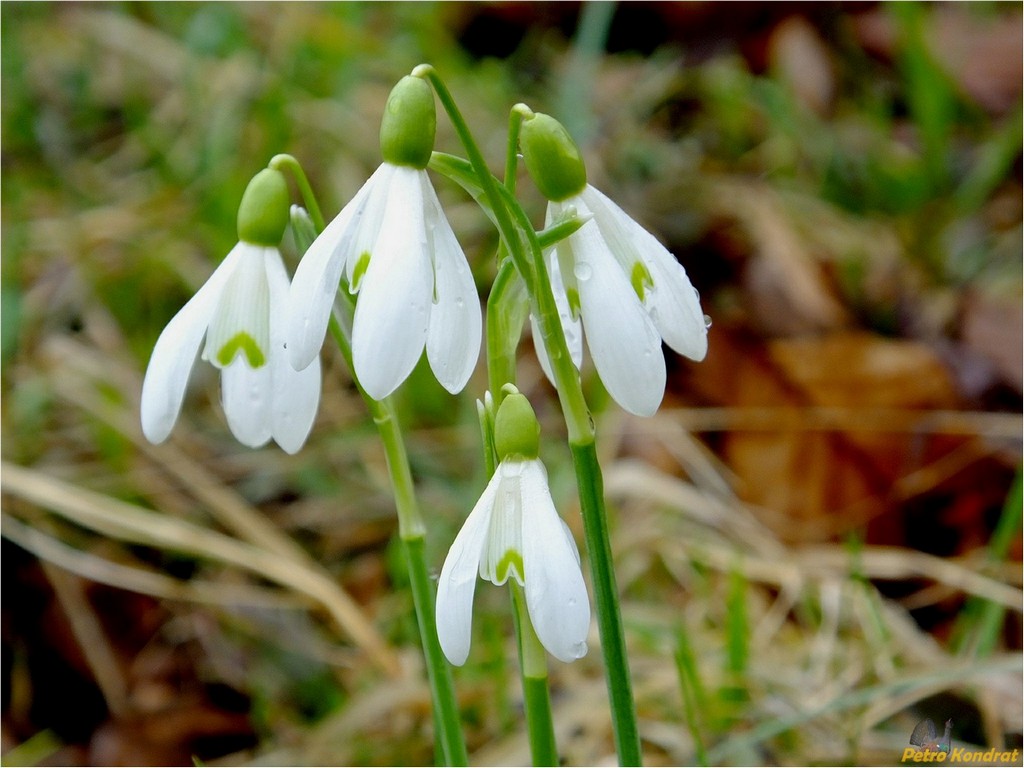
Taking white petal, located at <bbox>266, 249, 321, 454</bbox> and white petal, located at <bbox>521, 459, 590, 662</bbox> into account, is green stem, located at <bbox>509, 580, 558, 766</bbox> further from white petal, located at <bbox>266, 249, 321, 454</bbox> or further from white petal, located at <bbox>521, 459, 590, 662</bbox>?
white petal, located at <bbox>266, 249, 321, 454</bbox>

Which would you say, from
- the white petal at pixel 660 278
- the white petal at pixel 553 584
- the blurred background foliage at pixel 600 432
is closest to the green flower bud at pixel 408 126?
the white petal at pixel 660 278

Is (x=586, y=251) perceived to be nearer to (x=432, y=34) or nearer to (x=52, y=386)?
(x=52, y=386)

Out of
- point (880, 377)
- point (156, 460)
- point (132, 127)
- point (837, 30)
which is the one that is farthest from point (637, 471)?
point (837, 30)

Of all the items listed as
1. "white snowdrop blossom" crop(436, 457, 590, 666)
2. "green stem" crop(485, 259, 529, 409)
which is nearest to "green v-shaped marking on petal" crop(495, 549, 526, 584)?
"white snowdrop blossom" crop(436, 457, 590, 666)

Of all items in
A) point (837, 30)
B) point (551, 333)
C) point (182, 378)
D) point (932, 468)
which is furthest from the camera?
point (837, 30)

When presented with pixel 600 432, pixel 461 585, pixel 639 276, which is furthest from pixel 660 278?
pixel 600 432

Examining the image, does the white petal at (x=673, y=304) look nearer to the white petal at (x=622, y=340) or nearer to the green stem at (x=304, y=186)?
the white petal at (x=622, y=340)
